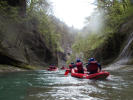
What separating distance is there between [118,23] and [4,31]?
52.7 feet

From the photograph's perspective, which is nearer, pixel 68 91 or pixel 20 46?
pixel 68 91

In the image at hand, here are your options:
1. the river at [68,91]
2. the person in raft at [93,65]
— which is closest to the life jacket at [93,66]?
the person in raft at [93,65]

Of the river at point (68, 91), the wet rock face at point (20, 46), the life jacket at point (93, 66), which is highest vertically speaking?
the wet rock face at point (20, 46)

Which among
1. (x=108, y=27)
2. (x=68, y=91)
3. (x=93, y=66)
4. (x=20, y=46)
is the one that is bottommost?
(x=68, y=91)

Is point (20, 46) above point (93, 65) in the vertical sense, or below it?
above

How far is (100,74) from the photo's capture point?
792 centimetres

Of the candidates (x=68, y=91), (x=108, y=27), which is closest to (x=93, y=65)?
(x=68, y=91)

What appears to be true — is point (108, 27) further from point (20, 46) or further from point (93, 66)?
point (93, 66)

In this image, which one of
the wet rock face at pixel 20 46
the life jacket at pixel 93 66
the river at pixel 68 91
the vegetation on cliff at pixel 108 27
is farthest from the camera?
the vegetation on cliff at pixel 108 27

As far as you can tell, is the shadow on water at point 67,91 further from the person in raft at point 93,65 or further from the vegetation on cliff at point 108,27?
the vegetation on cliff at point 108,27

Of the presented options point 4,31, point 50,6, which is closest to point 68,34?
point 50,6

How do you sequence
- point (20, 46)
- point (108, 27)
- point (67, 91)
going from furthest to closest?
point (108, 27)
point (20, 46)
point (67, 91)

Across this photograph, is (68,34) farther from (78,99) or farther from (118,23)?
(78,99)

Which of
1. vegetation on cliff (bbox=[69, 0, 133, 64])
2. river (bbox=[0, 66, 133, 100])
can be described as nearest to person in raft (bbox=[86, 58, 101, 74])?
river (bbox=[0, 66, 133, 100])
